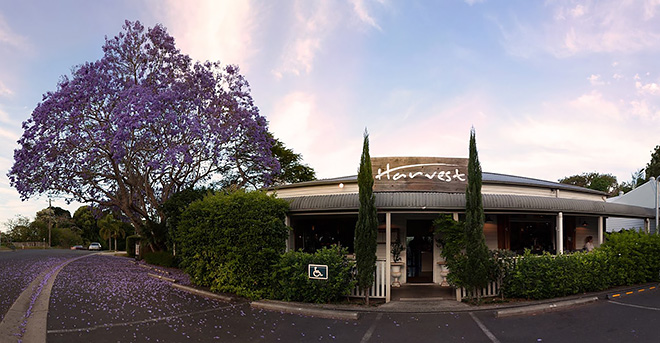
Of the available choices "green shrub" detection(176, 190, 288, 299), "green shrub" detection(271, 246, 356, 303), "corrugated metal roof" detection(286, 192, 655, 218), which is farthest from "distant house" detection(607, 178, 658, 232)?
"green shrub" detection(176, 190, 288, 299)

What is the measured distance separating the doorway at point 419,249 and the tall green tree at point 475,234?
325 centimetres

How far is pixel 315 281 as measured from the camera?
8.93 meters

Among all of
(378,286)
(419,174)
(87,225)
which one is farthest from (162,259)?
(87,225)

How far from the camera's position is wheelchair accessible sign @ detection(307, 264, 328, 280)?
879 centimetres

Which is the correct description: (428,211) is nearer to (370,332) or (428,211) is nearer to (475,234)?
(475,234)

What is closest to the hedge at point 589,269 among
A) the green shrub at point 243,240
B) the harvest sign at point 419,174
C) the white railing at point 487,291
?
the white railing at point 487,291

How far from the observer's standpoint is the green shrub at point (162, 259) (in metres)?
19.3

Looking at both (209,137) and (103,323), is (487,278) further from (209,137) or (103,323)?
(209,137)

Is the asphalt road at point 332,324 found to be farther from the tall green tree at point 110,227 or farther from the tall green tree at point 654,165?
the tall green tree at point 110,227

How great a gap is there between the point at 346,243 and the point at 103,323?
7.36 meters

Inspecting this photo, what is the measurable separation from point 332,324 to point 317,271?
62.5 inches

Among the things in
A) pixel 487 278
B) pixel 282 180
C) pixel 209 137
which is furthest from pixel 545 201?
pixel 282 180

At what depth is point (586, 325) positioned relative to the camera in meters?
7.09

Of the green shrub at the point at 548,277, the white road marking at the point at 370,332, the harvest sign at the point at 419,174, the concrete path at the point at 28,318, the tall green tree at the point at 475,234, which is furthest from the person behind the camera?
the harvest sign at the point at 419,174
